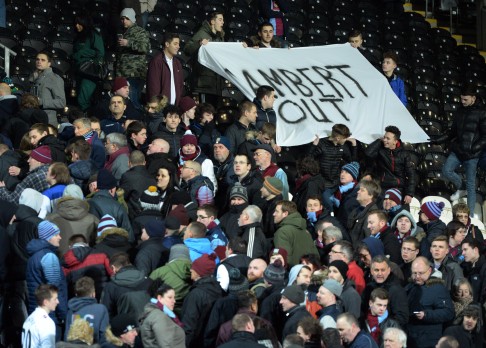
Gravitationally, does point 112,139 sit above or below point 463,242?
above

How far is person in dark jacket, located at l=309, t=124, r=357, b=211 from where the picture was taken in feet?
53.3

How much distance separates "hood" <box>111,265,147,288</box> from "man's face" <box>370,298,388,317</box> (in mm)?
2134

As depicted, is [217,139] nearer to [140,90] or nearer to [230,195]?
[230,195]

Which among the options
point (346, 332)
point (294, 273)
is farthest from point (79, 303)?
point (346, 332)

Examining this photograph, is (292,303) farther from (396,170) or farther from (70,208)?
(396,170)

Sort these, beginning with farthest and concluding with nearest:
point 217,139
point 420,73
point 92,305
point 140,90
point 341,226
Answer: point 420,73 < point 140,90 < point 217,139 < point 341,226 < point 92,305

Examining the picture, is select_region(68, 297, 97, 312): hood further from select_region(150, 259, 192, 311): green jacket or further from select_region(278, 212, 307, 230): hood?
select_region(278, 212, 307, 230): hood

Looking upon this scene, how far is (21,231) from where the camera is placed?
12.9 metres

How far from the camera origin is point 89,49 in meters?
18.2

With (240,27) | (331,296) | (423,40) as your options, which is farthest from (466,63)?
(331,296)

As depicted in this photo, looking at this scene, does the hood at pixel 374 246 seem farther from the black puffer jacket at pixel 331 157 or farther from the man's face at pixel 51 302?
the man's face at pixel 51 302

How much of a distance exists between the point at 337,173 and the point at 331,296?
415 centimetres

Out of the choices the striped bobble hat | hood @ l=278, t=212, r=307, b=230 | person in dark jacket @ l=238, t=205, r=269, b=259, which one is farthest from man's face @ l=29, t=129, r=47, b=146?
hood @ l=278, t=212, r=307, b=230

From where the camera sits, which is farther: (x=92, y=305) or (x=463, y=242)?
(x=463, y=242)
